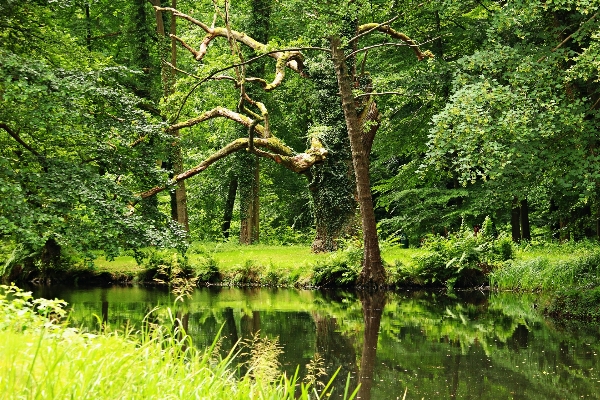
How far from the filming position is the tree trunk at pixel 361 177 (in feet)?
56.4

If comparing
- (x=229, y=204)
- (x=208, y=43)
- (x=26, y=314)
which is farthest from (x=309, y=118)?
(x=26, y=314)

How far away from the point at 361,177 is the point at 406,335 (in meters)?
6.16

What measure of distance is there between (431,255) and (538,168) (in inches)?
203

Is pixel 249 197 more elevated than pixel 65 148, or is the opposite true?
pixel 65 148

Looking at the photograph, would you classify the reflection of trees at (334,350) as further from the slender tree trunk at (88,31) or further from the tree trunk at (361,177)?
the slender tree trunk at (88,31)

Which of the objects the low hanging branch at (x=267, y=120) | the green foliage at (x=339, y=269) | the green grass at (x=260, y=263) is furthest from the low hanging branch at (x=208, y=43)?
the green foliage at (x=339, y=269)

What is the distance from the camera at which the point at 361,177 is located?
17.6 m

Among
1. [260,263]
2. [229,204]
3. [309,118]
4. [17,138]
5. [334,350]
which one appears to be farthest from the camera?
[229,204]

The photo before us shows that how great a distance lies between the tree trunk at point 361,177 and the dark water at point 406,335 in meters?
0.80

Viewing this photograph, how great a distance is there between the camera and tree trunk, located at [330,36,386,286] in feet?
56.4

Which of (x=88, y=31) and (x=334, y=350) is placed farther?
(x=88, y=31)

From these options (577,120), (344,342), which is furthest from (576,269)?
(344,342)

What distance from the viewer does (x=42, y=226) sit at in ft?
41.6

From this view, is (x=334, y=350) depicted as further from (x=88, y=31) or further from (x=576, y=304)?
(x=88, y=31)
